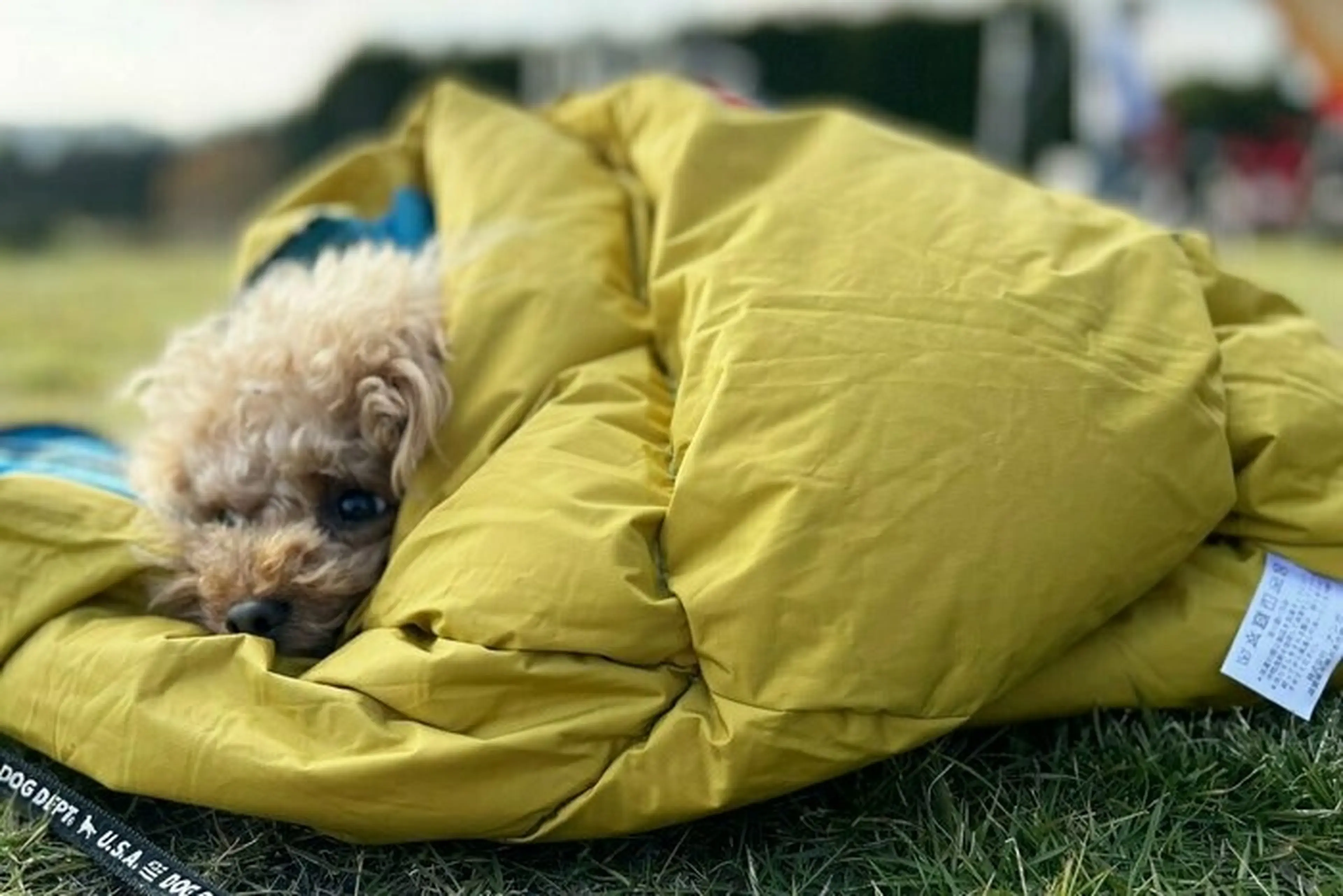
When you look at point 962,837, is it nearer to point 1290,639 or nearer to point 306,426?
point 1290,639

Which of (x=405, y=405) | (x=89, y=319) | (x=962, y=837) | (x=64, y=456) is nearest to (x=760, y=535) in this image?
(x=962, y=837)

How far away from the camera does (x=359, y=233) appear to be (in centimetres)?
279

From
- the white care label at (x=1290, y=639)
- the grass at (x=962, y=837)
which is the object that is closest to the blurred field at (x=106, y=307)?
the grass at (x=962, y=837)

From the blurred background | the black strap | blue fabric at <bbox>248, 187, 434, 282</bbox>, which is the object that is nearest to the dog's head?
blue fabric at <bbox>248, 187, 434, 282</bbox>

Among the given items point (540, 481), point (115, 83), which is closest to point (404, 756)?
point (540, 481)

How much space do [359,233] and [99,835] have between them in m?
1.26

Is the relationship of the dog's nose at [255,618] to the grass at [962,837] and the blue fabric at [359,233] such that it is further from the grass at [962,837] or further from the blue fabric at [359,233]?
the blue fabric at [359,233]

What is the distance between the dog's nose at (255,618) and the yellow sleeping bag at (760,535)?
82 millimetres

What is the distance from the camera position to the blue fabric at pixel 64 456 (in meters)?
2.46

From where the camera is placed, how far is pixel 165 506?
8.00 ft

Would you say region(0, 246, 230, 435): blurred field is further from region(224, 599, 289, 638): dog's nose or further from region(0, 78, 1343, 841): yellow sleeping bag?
region(0, 78, 1343, 841): yellow sleeping bag

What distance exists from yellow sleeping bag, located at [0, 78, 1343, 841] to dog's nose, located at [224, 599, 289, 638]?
0.08 m

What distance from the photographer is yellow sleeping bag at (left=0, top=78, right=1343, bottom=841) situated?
184 cm

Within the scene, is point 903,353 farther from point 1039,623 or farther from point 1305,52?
point 1305,52
